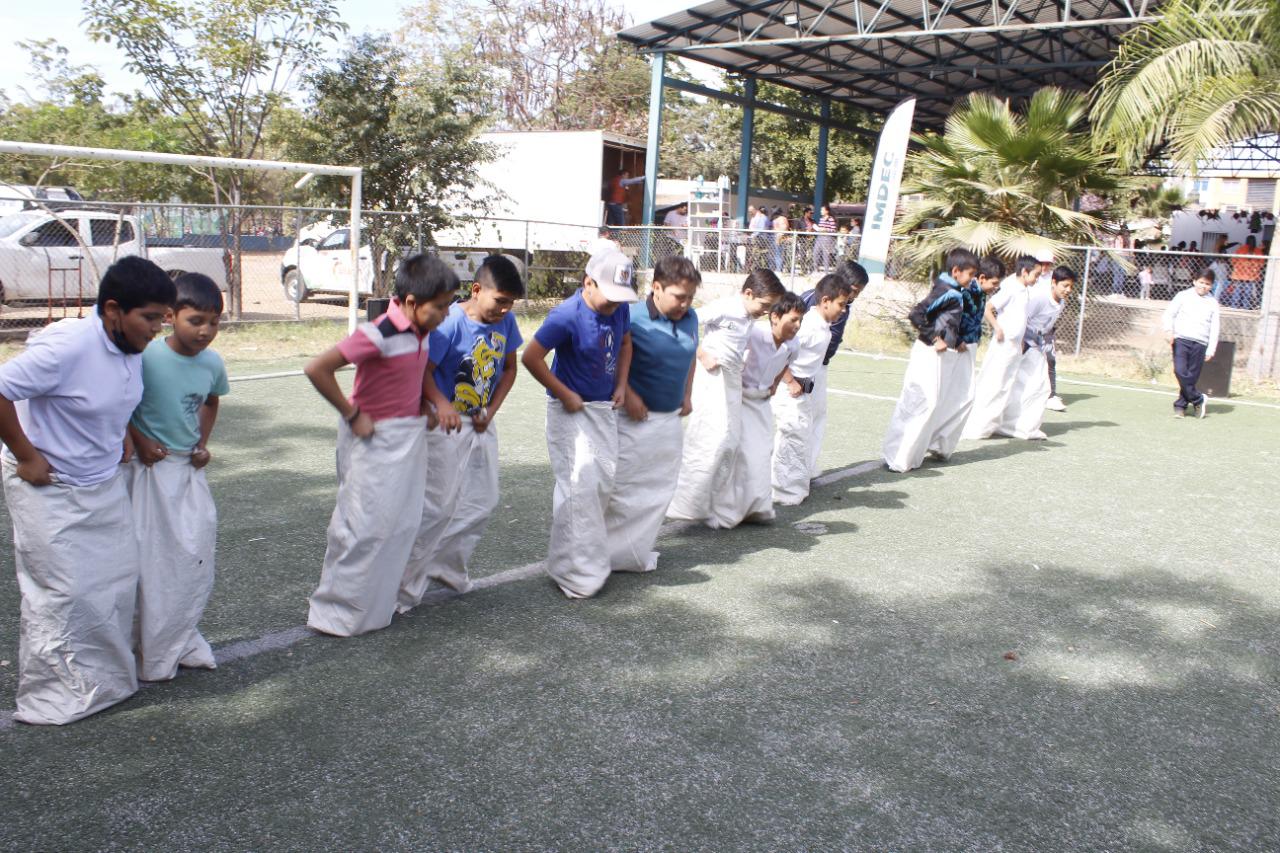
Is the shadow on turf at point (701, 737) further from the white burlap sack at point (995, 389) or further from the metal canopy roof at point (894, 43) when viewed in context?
the metal canopy roof at point (894, 43)

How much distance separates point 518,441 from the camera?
8.71 meters

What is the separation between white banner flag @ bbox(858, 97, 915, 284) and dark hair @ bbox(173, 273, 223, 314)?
1341 cm

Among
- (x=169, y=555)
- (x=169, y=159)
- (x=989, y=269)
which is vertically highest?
(x=169, y=159)

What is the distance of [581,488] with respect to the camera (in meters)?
4.92

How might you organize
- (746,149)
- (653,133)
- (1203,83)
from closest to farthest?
(1203,83) → (653,133) → (746,149)

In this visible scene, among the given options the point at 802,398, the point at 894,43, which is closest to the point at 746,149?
the point at 894,43

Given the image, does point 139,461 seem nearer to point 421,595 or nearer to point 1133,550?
point 421,595

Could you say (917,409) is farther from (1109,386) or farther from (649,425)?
(1109,386)

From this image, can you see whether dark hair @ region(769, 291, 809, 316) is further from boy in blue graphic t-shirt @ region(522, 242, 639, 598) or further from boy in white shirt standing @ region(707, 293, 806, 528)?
boy in blue graphic t-shirt @ region(522, 242, 639, 598)

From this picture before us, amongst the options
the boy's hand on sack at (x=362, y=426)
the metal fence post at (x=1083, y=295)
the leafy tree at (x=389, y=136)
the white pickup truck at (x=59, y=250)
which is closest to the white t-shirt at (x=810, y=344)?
the boy's hand on sack at (x=362, y=426)

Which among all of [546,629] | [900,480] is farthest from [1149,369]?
[546,629]

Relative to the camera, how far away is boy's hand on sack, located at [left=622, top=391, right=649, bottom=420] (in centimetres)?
509

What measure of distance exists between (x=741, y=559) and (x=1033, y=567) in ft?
5.41

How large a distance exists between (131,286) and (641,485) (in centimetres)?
264
